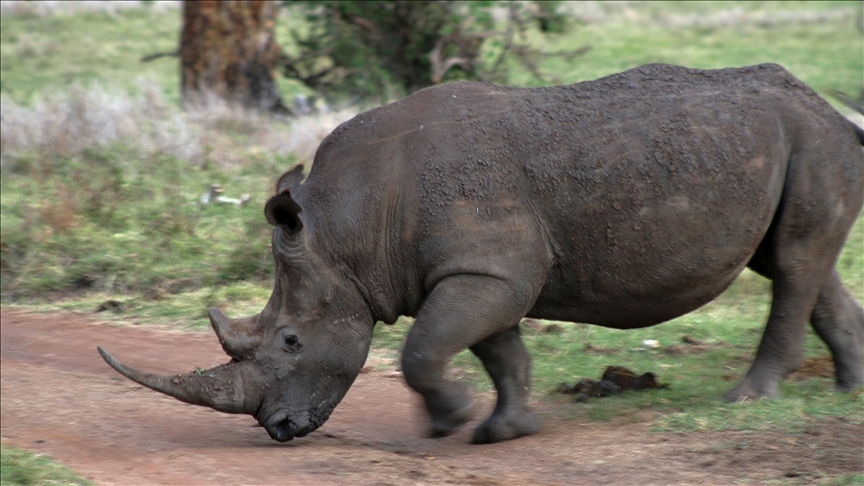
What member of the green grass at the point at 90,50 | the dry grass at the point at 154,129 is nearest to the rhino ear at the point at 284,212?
the dry grass at the point at 154,129

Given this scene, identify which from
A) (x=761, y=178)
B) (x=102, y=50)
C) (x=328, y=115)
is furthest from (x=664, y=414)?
(x=102, y=50)

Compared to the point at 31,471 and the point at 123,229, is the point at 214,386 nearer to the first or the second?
the point at 31,471

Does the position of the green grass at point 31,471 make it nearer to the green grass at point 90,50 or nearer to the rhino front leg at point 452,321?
the rhino front leg at point 452,321

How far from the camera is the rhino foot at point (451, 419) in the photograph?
5.45 meters

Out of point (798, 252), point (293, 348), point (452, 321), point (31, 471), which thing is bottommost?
point (31, 471)

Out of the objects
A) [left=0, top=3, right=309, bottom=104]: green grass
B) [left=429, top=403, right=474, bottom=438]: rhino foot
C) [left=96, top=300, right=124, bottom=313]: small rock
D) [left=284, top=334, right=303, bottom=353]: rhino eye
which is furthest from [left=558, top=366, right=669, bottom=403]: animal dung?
[left=0, top=3, right=309, bottom=104]: green grass

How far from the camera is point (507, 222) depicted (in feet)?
17.3

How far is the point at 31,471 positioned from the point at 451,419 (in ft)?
6.65

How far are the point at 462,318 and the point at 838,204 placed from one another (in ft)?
7.02

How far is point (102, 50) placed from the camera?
25672mm

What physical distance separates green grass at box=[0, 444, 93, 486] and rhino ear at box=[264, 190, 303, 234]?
58.2 inches

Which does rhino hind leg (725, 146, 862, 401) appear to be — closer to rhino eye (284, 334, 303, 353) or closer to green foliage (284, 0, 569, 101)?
rhino eye (284, 334, 303, 353)

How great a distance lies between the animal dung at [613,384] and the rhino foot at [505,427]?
749mm

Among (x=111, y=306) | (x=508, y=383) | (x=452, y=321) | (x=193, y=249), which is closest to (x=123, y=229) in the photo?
(x=193, y=249)
